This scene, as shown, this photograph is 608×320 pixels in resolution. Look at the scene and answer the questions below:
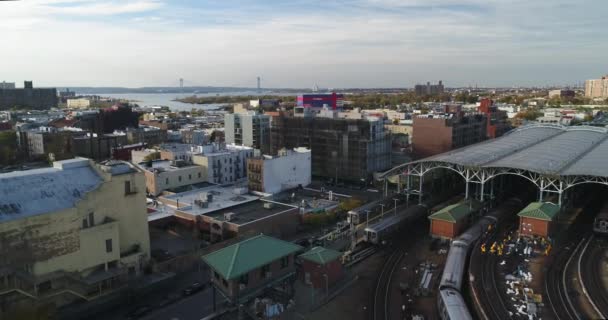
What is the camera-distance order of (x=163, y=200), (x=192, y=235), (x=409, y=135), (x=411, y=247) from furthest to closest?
(x=409, y=135) → (x=163, y=200) → (x=192, y=235) → (x=411, y=247)

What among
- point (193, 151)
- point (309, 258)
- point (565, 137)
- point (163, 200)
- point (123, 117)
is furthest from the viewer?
point (123, 117)

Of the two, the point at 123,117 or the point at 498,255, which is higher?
the point at 123,117

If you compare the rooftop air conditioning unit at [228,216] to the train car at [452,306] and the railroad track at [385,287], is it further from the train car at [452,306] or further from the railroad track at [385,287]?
the train car at [452,306]

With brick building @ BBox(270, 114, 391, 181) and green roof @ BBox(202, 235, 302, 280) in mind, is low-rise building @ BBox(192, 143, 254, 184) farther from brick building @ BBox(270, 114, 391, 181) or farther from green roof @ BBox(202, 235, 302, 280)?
green roof @ BBox(202, 235, 302, 280)

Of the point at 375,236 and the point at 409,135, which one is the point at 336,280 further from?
the point at 409,135

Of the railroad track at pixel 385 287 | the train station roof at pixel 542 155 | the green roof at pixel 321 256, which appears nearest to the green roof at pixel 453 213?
the railroad track at pixel 385 287

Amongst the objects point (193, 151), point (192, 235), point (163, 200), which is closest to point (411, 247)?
point (192, 235)

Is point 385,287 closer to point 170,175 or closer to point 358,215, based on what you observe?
point 358,215
